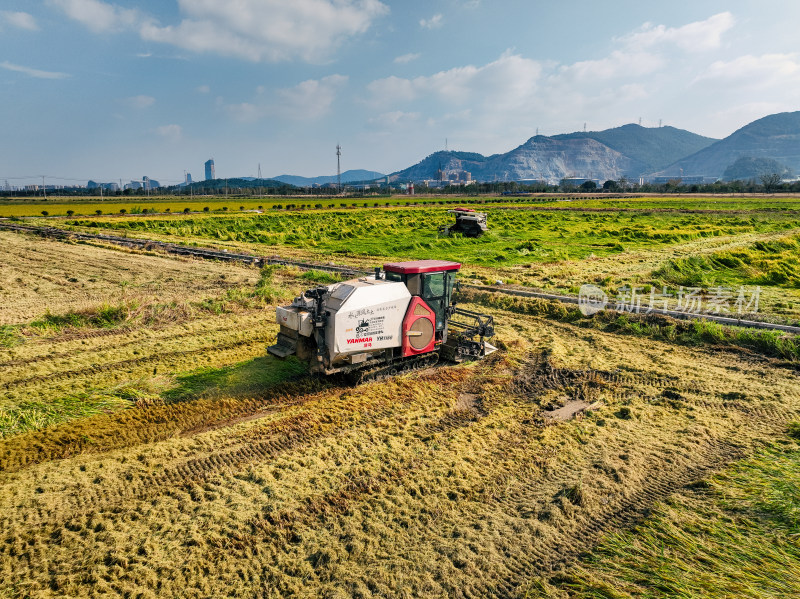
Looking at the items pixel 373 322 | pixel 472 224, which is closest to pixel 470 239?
pixel 472 224

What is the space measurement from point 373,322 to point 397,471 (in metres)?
3.33

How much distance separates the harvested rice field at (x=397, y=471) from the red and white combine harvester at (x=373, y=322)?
715 mm

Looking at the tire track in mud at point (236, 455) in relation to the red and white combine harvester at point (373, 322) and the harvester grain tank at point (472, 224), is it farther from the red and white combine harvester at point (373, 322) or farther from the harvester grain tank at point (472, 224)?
the harvester grain tank at point (472, 224)

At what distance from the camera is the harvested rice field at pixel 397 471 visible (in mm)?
5527

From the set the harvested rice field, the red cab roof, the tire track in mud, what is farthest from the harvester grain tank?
the tire track in mud

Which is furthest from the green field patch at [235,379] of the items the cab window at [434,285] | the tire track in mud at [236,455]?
the cab window at [434,285]

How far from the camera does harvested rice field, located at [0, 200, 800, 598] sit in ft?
18.1

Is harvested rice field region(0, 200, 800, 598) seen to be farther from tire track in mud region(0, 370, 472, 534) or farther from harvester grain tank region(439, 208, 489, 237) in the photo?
harvester grain tank region(439, 208, 489, 237)

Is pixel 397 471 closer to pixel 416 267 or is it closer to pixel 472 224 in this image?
pixel 416 267

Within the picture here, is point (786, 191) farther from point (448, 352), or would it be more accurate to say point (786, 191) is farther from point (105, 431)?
point (105, 431)

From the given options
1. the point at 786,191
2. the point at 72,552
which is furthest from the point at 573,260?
the point at 786,191

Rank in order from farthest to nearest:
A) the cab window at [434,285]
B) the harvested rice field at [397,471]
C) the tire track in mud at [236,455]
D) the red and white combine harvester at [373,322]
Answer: the cab window at [434,285] → the red and white combine harvester at [373,322] → the tire track in mud at [236,455] → the harvested rice field at [397,471]

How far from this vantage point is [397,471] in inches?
296

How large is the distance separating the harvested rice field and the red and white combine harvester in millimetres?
715
